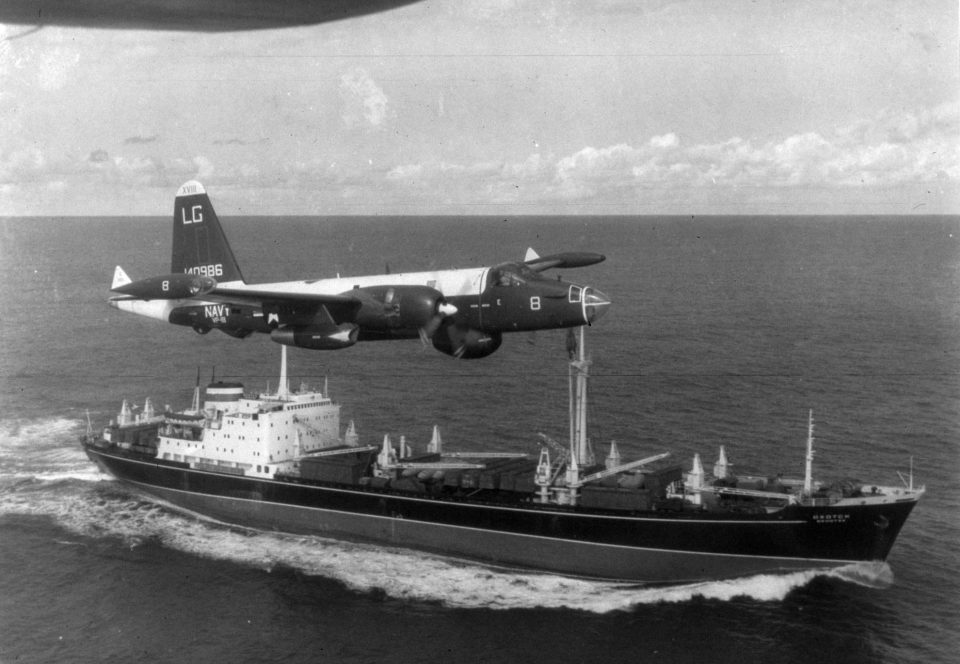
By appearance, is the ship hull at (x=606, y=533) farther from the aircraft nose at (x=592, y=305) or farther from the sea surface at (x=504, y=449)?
the aircraft nose at (x=592, y=305)

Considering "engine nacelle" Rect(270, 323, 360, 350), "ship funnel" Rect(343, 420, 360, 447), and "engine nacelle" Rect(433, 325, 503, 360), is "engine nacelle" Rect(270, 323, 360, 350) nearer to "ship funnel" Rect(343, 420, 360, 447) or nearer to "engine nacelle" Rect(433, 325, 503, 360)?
"engine nacelle" Rect(433, 325, 503, 360)

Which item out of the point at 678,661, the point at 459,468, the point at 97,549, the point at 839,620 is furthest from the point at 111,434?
the point at 839,620

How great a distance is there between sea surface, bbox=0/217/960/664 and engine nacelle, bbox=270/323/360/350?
17.7 feet

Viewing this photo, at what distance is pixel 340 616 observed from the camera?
33.4 metres

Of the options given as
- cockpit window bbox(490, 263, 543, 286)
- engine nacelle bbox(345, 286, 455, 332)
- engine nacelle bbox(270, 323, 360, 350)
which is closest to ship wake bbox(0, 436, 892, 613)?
engine nacelle bbox(270, 323, 360, 350)

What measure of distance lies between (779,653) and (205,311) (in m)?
22.4

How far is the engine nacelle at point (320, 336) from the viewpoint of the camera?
22938mm

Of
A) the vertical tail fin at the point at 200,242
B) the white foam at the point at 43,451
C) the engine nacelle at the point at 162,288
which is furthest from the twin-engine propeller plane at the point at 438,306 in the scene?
the white foam at the point at 43,451

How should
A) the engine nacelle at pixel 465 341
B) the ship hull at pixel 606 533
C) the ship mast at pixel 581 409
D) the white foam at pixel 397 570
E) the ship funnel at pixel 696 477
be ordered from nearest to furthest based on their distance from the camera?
the engine nacelle at pixel 465 341 < the white foam at pixel 397 570 < the ship hull at pixel 606 533 < the ship funnel at pixel 696 477 < the ship mast at pixel 581 409

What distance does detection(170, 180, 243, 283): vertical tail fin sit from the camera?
1228 inches

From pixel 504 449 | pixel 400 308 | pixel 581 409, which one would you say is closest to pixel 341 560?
pixel 581 409

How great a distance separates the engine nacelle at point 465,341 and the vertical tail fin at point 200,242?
35.0 ft

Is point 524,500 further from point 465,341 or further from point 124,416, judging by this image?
point 124,416

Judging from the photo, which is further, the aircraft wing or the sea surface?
the sea surface
